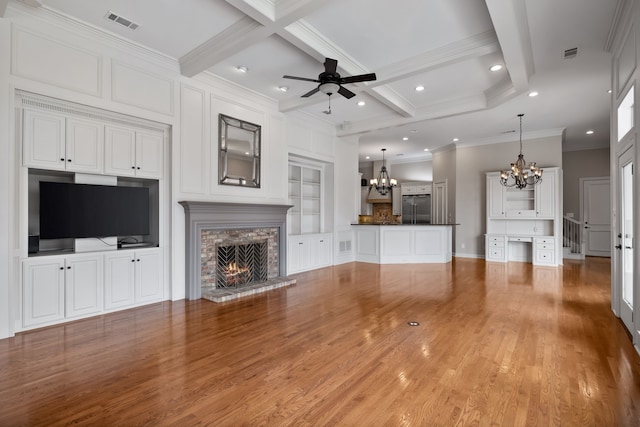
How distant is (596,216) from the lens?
1015 cm

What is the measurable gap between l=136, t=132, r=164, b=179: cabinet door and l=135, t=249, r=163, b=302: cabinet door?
1.11 m

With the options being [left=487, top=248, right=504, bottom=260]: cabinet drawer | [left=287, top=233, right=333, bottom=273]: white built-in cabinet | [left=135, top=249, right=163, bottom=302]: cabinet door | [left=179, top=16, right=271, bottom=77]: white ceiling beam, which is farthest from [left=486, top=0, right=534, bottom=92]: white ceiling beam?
[left=487, top=248, right=504, bottom=260]: cabinet drawer

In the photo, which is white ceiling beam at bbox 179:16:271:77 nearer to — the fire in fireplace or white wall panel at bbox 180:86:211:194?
white wall panel at bbox 180:86:211:194

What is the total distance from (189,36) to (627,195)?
5551 millimetres

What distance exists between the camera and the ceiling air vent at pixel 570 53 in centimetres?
441

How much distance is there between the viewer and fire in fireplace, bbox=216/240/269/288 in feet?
18.3

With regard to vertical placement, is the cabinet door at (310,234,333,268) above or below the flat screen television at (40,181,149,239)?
below

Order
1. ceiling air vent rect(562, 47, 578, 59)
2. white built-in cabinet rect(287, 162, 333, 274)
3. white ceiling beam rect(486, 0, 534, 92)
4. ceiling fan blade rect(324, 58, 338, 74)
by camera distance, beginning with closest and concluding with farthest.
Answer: white ceiling beam rect(486, 0, 534, 92) < ceiling fan blade rect(324, 58, 338, 74) < ceiling air vent rect(562, 47, 578, 59) < white built-in cabinet rect(287, 162, 333, 274)

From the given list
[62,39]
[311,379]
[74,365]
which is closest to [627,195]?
[311,379]

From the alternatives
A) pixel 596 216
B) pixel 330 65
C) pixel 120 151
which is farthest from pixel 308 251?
pixel 596 216

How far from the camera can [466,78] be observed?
5453 mm

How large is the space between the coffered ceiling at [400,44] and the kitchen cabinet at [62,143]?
3.87 feet

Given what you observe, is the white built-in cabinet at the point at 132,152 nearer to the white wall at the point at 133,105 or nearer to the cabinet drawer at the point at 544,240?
the white wall at the point at 133,105

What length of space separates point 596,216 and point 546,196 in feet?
10.8
